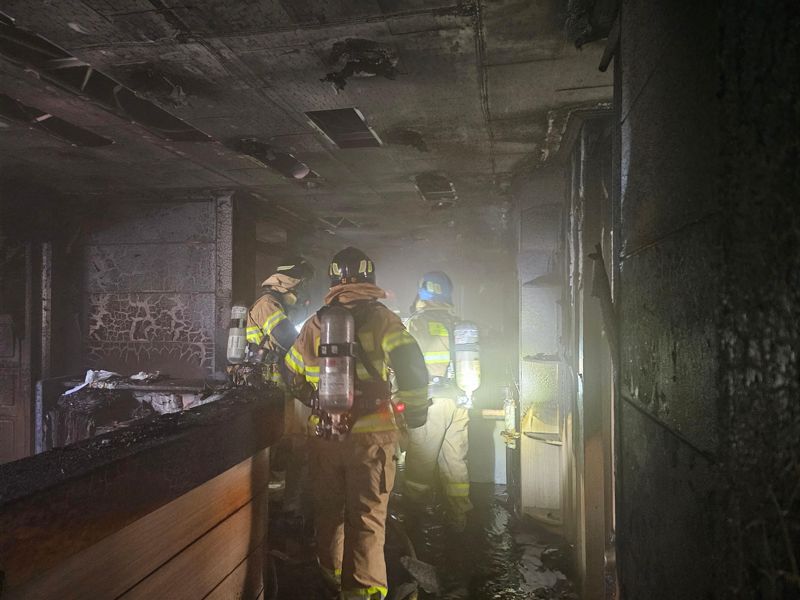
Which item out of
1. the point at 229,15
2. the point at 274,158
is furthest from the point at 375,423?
the point at 274,158

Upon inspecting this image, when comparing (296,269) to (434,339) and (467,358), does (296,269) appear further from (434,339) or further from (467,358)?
(467,358)

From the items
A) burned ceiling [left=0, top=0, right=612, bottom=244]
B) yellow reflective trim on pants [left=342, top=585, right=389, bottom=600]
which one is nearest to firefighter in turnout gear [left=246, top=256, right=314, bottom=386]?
burned ceiling [left=0, top=0, right=612, bottom=244]

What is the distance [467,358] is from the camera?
5.53 m

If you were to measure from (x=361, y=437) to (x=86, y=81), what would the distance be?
12.2ft

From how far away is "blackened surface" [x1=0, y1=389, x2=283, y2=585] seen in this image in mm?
1348

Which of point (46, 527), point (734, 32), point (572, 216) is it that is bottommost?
point (46, 527)

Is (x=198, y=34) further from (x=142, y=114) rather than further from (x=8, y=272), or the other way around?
(x=8, y=272)

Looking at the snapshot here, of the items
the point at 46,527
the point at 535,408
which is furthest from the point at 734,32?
the point at 535,408

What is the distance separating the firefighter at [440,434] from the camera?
211 inches

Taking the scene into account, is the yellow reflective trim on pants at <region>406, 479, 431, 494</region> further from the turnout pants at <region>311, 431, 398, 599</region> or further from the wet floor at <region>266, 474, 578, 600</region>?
the turnout pants at <region>311, 431, 398, 599</region>

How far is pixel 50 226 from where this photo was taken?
7152 mm

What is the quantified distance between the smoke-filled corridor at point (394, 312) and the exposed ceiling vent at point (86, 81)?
3 cm

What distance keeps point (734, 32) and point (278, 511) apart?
18.3 feet

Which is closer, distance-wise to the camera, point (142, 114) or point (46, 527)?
point (46, 527)
